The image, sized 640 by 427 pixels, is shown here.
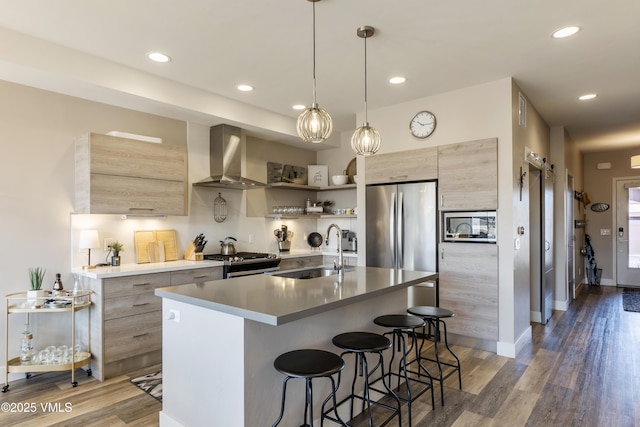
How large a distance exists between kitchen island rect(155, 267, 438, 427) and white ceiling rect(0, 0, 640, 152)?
190cm

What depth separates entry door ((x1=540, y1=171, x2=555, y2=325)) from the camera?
16.4 feet

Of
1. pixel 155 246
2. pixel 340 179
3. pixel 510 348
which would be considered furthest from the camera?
pixel 340 179

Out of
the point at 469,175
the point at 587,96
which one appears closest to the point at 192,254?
the point at 469,175

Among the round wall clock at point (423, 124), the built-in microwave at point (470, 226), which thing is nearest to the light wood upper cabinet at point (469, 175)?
the built-in microwave at point (470, 226)

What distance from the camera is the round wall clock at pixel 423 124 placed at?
430cm

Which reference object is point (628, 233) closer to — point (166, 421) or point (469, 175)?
point (469, 175)

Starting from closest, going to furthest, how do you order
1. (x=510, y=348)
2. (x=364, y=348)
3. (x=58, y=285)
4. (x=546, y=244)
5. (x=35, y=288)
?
(x=364, y=348)
(x=35, y=288)
(x=58, y=285)
(x=510, y=348)
(x=546, y=244)

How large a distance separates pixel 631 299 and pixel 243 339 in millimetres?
7410

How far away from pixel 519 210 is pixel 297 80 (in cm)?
274

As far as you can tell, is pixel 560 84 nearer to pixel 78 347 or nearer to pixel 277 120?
pixel 277 120

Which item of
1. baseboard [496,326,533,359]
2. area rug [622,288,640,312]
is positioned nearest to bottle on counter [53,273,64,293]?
baseboard [496,326,533,359]

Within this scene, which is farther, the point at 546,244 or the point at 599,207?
the point at 599,207

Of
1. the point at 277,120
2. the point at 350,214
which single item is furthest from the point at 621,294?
the point at 277,120

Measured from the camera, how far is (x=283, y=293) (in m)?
2.27
